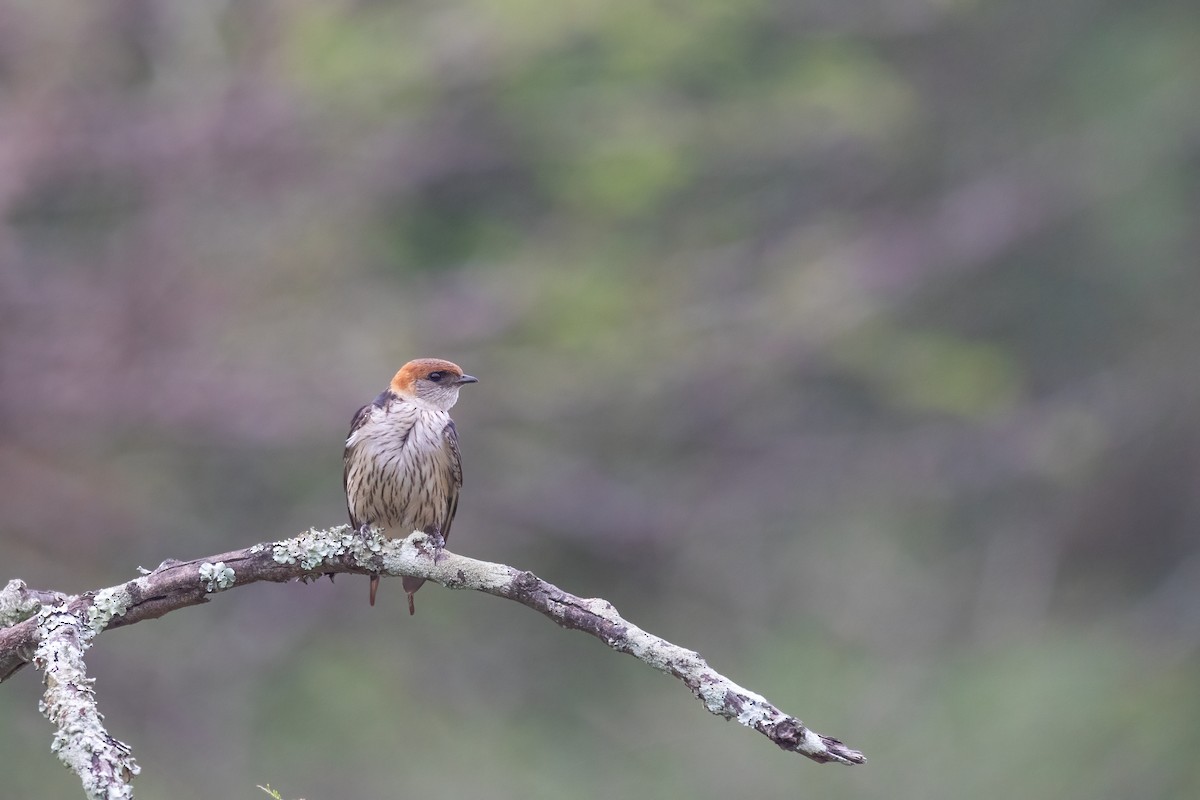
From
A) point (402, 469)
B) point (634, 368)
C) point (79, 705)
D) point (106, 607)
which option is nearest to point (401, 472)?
point (402, 469)

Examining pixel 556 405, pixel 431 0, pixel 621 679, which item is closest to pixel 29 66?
pixel 431 0

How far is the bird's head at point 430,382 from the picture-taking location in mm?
6336

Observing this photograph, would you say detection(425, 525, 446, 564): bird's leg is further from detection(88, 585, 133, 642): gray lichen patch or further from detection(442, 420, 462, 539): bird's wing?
detection(88, 585, 133, 642): gray lichen patch

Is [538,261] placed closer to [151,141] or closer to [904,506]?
[151,141]

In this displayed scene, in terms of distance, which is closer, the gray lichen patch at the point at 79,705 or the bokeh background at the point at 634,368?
the gray lichen patch at the point at 79,705

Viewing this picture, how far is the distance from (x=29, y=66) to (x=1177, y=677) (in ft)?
33.2

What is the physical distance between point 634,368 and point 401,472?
6.64 m

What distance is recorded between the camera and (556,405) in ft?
40.1

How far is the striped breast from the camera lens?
5.78 m

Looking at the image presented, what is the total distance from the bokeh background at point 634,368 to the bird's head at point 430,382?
12.7 feet

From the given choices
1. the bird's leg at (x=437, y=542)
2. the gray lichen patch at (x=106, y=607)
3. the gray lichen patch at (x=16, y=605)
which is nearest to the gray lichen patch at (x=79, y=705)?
the gray lichen patch at (x=106, y=607)

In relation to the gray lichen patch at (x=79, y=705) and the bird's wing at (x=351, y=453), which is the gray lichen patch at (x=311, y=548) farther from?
the bird's wing at (x=351, y=453)

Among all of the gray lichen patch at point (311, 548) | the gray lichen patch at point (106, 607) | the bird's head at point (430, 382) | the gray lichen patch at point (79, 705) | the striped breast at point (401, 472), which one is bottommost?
the gray lichen patch at point (79, 705)

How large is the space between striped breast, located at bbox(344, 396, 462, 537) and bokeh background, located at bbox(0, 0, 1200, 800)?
4.24m
